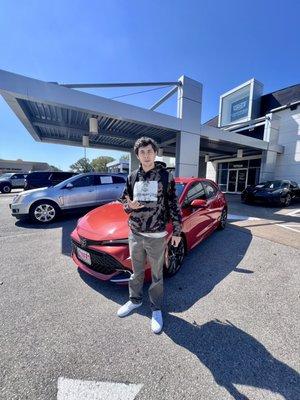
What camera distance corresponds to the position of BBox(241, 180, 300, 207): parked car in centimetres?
1032

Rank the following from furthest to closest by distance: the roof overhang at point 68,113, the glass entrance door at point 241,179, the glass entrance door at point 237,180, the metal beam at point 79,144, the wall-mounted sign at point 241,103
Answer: the glass entrance door at point 237,180, the glass entrance door at point 241,179, the wall-mounted sign at point 241,103, the metal beam at point 79,144, the roof overhang at point 68,113

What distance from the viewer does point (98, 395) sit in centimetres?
157

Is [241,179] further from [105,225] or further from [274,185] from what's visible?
[105,225]

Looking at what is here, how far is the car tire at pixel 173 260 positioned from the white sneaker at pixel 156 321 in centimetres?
82

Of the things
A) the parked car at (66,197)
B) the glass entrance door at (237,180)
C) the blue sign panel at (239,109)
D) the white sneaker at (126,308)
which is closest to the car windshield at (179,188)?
the white sneaker at (126,308)

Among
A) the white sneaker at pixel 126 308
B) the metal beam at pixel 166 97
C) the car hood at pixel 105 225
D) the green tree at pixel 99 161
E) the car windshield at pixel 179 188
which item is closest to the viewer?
the white sneaker at pixel 126 308

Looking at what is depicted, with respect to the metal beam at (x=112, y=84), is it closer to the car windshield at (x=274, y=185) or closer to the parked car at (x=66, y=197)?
the parked car at (x=66, y=197)

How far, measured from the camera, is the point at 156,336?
7.02 feet

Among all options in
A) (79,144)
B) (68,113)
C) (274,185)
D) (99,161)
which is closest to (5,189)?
(79,144)

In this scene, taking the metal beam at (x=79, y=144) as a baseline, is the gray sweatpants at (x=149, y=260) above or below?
below

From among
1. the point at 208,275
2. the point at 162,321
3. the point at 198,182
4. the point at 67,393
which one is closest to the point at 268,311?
the point at 208,275

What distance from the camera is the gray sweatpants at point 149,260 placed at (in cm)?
219

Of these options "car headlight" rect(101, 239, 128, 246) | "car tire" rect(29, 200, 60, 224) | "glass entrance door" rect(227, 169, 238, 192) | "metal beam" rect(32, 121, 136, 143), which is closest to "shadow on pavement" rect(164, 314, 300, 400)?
"car headlight" rect(101, 239, 128, 246)

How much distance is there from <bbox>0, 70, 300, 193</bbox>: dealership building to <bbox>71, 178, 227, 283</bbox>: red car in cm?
484
